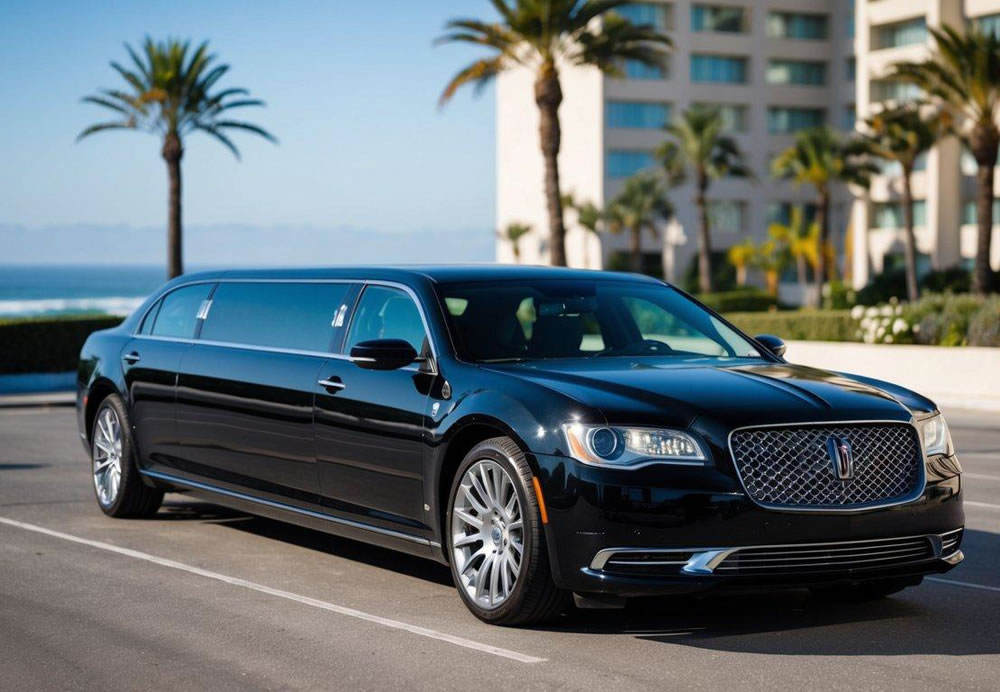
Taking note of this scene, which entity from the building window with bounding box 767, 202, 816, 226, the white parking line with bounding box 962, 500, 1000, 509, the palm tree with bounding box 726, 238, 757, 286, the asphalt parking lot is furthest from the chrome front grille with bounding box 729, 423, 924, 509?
the building window with bounding box 767, 202, 816, 226

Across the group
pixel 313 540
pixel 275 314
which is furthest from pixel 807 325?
pixel 275 314

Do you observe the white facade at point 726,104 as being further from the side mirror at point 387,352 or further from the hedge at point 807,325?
the side mirror at point 387,352

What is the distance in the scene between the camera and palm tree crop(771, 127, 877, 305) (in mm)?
78125

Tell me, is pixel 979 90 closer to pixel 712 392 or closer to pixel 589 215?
pixel 589 215

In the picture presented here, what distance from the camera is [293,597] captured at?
770 centimetres

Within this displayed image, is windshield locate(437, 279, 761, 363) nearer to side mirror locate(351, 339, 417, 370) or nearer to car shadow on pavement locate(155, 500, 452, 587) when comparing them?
side mirror locate(351, 339, 417, 370)

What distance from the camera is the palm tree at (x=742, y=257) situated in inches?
3575

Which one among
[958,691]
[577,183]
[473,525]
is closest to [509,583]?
[473,525]

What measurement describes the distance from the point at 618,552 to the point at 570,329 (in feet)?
5.76

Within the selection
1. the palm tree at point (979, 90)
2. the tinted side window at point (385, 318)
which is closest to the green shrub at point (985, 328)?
the tinted side window at point (385, 318)

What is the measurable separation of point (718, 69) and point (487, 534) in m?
90.9

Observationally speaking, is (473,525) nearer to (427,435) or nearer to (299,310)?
(427,435)

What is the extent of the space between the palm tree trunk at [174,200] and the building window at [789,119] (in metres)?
57.1

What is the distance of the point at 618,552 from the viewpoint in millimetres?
6414
